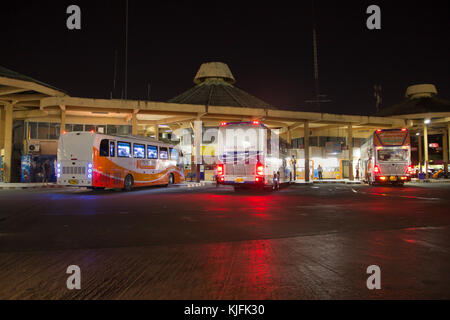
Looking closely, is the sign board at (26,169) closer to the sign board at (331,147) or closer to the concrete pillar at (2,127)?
the concrete pillar at (2,127)

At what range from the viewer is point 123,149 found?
2048cm

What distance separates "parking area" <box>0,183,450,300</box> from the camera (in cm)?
396

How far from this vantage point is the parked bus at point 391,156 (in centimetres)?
2575

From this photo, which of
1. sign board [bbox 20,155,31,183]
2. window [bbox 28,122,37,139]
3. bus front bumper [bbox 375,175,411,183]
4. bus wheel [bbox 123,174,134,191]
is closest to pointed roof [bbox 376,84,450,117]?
bus front bumper [bbox 375,175,411,183]

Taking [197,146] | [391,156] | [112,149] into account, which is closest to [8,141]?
[112,149]

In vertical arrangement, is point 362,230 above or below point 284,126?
below

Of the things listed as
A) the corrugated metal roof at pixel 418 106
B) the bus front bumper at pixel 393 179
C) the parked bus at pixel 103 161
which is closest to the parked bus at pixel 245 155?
the parked bus at pixel 103 161

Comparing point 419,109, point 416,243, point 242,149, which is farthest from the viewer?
point 419,109

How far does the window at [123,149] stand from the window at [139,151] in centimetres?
59

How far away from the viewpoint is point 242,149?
19.4 meters

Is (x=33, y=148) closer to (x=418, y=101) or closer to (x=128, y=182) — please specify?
(x=128, y=182)
